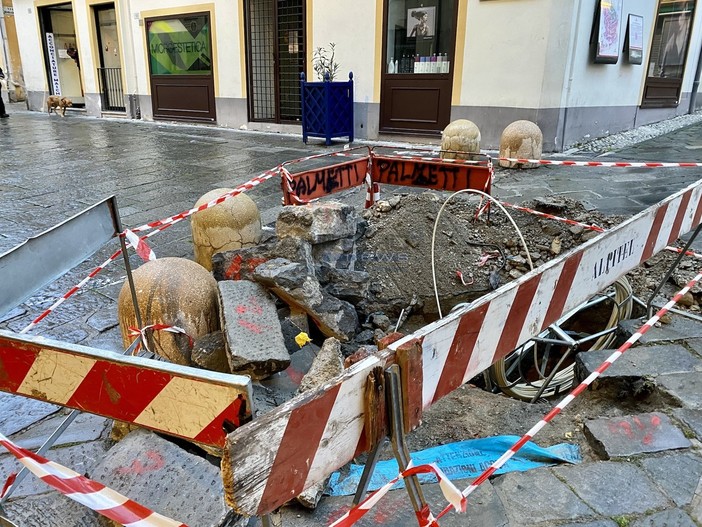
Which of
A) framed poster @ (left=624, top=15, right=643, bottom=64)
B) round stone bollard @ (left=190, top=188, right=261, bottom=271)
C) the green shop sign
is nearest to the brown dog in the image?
the green shop sign

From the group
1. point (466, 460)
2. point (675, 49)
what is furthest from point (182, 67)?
point (466, 460)

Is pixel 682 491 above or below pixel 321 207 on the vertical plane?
below

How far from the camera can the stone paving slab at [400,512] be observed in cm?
189

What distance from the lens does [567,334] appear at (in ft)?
12.6

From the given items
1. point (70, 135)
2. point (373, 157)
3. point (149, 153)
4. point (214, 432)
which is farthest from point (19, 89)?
Answer: point (214, 432)

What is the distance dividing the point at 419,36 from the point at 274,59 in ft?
13.0

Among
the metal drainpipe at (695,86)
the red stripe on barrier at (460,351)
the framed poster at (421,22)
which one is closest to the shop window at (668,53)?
the metal drainpipe at (695,86)

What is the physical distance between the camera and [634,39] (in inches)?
418

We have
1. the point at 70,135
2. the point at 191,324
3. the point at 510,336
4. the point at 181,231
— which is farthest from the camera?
the point at 70,135

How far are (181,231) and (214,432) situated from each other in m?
4.42

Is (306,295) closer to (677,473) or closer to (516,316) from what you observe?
(516,316)

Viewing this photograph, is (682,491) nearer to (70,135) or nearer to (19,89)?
(70,135)

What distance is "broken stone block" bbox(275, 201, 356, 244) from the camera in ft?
12.4

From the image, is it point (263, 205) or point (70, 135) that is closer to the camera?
point (263, 205)
